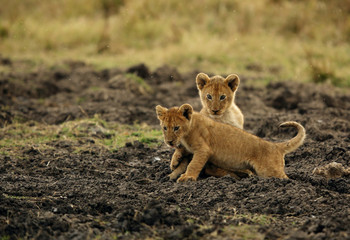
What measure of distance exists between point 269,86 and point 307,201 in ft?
25.8

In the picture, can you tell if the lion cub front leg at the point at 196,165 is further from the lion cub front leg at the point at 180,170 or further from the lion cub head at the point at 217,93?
the lion cub head at the point at 217,93

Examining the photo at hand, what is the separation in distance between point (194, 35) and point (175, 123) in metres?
12.1

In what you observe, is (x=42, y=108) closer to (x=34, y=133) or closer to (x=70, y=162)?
(x=34, y=133)

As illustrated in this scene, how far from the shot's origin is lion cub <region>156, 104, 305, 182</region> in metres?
6.23

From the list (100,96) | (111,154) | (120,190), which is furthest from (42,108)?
(120,190)

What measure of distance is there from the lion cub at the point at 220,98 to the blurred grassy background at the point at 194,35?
638cm

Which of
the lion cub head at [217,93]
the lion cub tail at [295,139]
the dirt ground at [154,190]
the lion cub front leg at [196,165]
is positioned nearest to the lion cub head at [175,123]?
the lion cub front leg at [196,165]

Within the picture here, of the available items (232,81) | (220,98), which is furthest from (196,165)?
(232,81)

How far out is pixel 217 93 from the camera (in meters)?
7.86

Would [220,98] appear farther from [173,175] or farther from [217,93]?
[173,175]

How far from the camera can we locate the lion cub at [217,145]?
6234 mm

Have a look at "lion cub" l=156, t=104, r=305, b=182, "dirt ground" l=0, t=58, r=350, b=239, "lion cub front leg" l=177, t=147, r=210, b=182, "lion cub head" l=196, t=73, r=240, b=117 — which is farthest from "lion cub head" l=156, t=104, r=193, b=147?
"lion cub head" l=196, t=73, r=240, b=117

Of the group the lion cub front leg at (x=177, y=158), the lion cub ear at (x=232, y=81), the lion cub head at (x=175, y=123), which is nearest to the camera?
the lion cub head at (x=175, y=123)

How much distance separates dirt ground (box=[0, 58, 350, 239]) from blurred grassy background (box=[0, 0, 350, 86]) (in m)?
4.64
